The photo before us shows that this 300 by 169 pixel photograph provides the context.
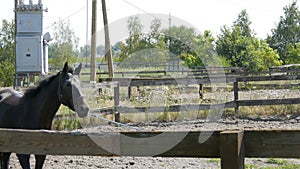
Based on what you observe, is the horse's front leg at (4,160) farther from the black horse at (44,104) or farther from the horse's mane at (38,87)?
the horse's mane at (38,87)

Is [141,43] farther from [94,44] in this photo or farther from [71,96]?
[71,96]

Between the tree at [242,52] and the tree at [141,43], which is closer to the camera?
the tree at [141,43]

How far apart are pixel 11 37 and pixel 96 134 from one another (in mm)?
31886

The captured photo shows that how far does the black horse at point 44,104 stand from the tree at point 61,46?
91.0 feet

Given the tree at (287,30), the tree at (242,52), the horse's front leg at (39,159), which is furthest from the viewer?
the tree at (287,30)

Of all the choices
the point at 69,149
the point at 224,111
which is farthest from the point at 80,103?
the point at 224,111

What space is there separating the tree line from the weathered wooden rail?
10.5 meters

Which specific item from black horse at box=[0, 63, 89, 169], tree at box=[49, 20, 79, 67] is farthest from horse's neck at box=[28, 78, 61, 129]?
tree at box=[49, 20, 79, 67]

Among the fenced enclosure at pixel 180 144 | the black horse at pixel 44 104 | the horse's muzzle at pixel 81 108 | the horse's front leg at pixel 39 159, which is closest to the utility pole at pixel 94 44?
the black horse at pixel 44 104

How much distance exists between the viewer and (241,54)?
34.9m

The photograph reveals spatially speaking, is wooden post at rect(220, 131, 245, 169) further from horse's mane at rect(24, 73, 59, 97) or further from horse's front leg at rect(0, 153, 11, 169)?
horse's front leg at rect(0, 153, 11, 169)

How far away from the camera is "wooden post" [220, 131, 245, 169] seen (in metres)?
2.55

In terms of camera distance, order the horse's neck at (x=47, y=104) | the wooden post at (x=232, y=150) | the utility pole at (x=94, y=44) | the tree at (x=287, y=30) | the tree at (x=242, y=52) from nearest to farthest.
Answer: the wooden post at (x=232, y=150) → the horse's neck at (x=47, y=104) → the utility pole at (x=94, y=44) → the tree at (x=242, y=52) → the tree at (x=287, y=30)

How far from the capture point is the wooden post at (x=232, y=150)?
2.55 metres
